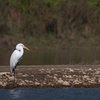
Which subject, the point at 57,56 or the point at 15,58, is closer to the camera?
the point at 15,58

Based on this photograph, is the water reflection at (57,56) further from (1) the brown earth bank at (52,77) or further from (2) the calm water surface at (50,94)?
(2) the calm water surface at (50,94)

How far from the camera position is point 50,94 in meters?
13.9

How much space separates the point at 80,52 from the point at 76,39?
2798 millimetres

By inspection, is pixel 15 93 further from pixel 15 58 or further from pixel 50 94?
pixel 15 58

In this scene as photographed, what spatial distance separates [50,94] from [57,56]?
852 cm

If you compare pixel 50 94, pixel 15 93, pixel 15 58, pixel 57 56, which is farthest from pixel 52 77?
pixel 57 56

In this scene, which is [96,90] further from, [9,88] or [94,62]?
[94,62]

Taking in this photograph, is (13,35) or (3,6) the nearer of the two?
(13,35)

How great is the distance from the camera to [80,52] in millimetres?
→ 23578

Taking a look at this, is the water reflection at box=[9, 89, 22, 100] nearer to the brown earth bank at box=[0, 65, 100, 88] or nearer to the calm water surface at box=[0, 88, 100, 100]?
the calm water surface at box=[0, 88, 100, 100]

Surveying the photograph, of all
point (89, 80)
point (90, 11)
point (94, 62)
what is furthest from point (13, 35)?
point (89, 80)

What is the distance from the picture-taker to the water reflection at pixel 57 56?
20.4 meters

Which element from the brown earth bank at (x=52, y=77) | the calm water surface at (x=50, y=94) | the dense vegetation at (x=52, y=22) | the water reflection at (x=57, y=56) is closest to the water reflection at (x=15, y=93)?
the calm water surface at (x=50, y=94)

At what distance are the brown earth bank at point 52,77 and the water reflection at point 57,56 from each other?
246 cm
